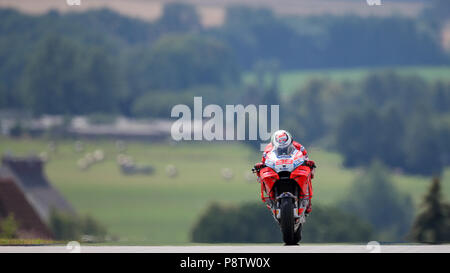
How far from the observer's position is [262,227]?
4520 inches

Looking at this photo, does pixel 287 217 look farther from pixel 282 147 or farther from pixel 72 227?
pixel 72 227

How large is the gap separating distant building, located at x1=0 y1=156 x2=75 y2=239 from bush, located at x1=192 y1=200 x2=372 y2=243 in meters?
19.6

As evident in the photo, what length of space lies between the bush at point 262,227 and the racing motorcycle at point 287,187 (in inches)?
3587

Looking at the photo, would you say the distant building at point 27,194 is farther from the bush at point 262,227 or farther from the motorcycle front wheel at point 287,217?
the motorcycle front wheel at point 287,217

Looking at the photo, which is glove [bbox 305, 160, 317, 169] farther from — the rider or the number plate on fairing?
the number plate on fairing

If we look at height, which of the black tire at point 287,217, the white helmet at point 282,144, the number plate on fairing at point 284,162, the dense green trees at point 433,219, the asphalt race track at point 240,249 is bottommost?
the asphalt race track at point 240,249

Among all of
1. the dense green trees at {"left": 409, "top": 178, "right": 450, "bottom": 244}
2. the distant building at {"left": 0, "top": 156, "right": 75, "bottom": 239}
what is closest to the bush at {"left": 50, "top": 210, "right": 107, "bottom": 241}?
the distant building at {"left": 0, "top": 156, "right": 75, "bottom": 239}

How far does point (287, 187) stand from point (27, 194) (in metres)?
122

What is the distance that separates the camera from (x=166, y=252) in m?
17.0

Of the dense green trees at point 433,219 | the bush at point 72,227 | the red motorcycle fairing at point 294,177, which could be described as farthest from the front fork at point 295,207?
the bush at point 72,227

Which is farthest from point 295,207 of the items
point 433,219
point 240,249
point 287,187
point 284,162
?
point 433,219

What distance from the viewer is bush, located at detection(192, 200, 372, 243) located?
113875 mm

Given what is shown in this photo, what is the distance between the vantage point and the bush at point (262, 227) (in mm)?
113875
